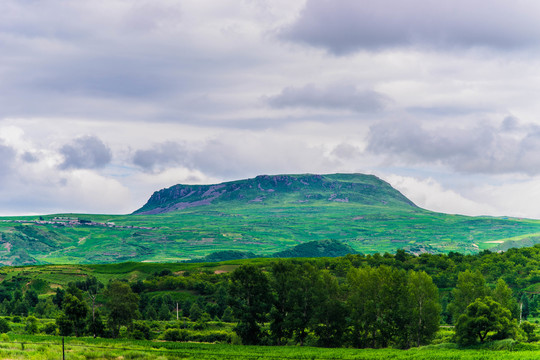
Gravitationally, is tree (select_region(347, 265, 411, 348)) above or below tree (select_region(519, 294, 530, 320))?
above

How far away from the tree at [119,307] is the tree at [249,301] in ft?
68.2

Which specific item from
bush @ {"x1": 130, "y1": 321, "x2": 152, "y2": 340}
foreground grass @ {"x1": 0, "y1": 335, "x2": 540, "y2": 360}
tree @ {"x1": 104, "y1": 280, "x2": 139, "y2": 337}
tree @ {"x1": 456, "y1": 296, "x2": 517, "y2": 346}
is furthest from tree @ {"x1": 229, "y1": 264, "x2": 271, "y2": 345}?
tree @ {"x1": 456, "y1": 296, "x2": 517, "y2": 346}

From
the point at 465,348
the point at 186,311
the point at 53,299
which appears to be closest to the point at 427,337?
the point at 465,348

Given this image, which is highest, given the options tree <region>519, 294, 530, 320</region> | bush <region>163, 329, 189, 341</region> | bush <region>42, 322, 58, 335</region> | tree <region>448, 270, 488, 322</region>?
tree <region>448, 270, 488, 322</region>

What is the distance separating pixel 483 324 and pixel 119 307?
69.0 metres

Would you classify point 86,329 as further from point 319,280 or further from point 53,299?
point 53,299

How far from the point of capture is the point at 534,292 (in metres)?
186

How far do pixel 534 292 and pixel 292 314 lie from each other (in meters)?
111

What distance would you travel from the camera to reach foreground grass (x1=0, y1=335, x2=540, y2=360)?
80.5m

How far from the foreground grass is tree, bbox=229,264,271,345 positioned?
34.6 feet

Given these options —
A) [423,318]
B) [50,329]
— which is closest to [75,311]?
[50,329]

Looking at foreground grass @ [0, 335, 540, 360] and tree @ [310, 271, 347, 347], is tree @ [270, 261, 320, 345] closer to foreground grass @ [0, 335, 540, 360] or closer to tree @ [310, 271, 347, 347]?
tree @ [310, 271, 347, 347]

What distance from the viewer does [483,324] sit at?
9588cm

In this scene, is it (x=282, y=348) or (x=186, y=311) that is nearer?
(x=282, y=348)
